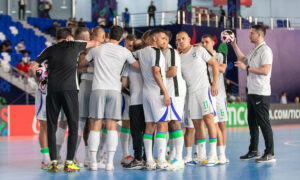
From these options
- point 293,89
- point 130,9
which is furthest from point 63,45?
point 293,89

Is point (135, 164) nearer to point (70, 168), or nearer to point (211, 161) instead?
point (70, 168)

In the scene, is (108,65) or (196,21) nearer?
(108,65)

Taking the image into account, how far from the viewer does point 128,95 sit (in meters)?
8.02

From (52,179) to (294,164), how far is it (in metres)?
3.92

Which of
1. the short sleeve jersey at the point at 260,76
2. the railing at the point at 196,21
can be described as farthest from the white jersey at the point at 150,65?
the railing at the point at 196,21

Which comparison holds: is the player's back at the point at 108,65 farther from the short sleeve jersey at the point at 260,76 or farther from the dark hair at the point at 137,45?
the short sleeve jersey at the point at 260,76

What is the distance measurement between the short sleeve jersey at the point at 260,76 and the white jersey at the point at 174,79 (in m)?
1.53

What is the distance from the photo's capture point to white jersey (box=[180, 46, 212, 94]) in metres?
7.70

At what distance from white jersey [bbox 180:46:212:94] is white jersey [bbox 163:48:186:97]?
0.26 m

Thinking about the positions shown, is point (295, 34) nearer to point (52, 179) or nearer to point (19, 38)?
point (19, 38)

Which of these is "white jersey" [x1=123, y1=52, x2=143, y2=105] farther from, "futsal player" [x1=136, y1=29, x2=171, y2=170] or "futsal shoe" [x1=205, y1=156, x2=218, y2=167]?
"futsal shoe" [x1=205, y1=156, x2=218, y2=167]

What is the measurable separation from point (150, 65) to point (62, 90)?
52.9 inches

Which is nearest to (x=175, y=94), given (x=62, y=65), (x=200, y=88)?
(x=200, y=88)

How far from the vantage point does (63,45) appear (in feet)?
23.5
